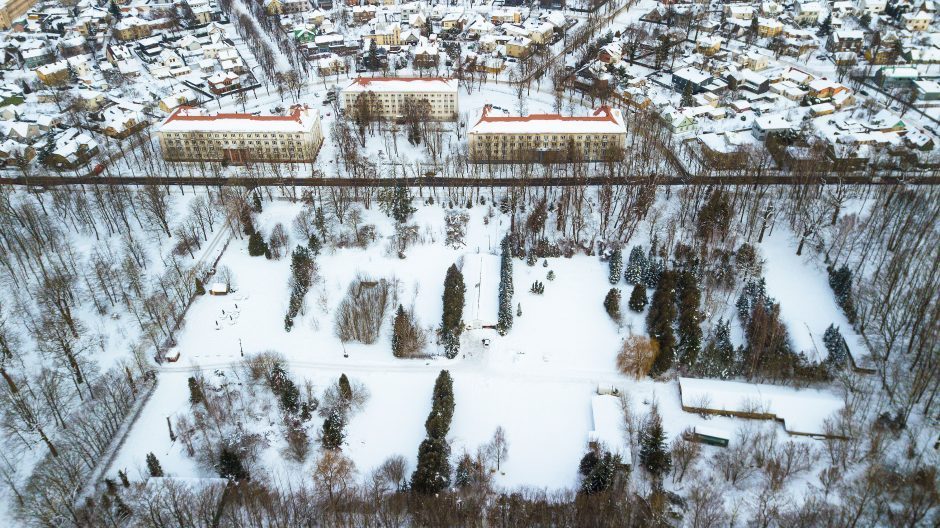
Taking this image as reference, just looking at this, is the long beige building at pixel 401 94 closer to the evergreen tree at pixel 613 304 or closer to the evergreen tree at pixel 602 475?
the evergreen tree at pixel 613 304

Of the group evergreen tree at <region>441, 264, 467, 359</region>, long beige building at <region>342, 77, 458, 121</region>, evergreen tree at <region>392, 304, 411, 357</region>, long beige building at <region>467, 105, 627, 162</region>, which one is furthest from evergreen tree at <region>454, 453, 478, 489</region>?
long beige building at <region>342, 77, 458, 121</region>

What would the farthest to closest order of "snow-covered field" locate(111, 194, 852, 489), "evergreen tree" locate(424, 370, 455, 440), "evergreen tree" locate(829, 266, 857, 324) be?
"evergreen tree" locate(829, 266, 857, 324) → "snow-covered field" locate(111, 194, 852, 489) → "evergreen tree" locate(424, 370, 455, 440)

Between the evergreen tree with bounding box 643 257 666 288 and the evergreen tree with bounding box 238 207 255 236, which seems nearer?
the evergreen tree with bounding box 643 257 666 288

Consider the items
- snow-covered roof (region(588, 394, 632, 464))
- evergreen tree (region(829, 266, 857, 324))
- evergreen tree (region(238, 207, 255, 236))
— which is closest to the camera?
snow-covered roof (region(588, 394, 632, 464))

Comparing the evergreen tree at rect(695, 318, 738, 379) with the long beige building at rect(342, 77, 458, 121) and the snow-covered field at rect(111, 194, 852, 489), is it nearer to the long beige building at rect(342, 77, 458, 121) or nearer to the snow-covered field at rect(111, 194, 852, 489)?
the snow-covered field at rect(111, 194, 852, 489)

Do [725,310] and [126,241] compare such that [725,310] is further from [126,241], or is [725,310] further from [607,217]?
[126,241]

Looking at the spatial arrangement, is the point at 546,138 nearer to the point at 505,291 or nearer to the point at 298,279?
the point at 505,291

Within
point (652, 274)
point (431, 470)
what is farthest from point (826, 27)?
point (431, 470)
